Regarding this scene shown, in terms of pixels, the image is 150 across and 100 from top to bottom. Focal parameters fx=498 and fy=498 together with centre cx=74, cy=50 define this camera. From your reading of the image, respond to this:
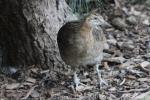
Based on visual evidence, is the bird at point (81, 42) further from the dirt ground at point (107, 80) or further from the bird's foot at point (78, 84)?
the dirt ground at point (107, 80)

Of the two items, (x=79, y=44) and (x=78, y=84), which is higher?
(x=79, y=44)

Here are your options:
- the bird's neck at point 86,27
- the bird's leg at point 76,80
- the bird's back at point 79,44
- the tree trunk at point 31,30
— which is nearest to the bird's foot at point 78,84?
the bird's leg at point 76,80

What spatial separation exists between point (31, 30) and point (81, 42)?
27.7 inches

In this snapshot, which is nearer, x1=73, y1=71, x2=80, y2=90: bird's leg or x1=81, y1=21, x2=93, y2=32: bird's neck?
x1=81, y1=21, x2=93, y2=32: bird's neck

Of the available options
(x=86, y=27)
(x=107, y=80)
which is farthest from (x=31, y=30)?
(x=107, y=80)

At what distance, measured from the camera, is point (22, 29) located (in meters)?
5.17

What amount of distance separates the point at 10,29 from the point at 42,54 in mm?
429

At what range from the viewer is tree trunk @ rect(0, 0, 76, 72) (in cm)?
511

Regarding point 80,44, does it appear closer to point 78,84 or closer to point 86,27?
point 86,27

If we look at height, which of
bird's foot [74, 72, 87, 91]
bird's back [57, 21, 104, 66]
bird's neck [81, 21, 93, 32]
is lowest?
bird's foot [74, 72, 87, 91]

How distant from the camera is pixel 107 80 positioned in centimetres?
504

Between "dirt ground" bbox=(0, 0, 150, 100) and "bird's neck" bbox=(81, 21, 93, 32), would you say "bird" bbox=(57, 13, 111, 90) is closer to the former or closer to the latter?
"bird's neck" bbox=(81, 21, 93, 32)

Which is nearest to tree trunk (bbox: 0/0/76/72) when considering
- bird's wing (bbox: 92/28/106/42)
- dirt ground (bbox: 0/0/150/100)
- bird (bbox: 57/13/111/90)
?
dirt ground (bbox: 0/0/150/100)

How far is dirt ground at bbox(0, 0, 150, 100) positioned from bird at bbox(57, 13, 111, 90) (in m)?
0.15
